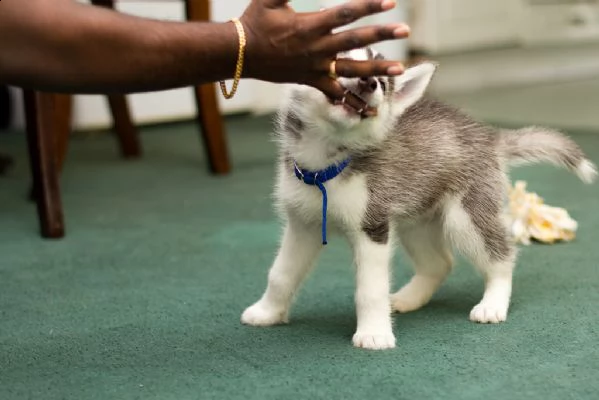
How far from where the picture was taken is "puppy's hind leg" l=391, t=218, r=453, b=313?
5.38 ft

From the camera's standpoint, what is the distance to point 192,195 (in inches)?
108

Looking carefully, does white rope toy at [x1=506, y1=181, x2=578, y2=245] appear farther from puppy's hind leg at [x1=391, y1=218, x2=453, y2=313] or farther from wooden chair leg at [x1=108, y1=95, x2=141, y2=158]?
wooden chair leg at [x1=108, y1=95, x2=141, y2=158]

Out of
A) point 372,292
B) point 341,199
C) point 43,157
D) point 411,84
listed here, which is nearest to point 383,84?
point 411,84

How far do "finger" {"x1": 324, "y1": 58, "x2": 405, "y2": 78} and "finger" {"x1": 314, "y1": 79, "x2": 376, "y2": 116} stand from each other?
0.09ft

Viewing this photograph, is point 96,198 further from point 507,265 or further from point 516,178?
point 507,265

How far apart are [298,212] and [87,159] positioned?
2.14 metres

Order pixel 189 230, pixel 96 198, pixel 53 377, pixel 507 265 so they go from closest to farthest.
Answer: pixel 53 377, pixel 507 265, pixel 189 230, pixel 96 198

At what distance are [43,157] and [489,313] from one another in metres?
1.31

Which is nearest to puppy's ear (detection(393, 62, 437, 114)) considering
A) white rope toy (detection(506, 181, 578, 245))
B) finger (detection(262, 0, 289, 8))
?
finger (detection(262, 0, 289, 8))

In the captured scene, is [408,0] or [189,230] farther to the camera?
[408,0]

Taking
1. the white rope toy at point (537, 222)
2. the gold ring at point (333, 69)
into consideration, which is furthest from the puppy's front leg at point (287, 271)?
the white rope toy at point (537, 222)

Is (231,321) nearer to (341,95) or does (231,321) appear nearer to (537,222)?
(341,95)

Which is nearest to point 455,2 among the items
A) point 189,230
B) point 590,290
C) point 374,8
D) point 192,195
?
point 192,195

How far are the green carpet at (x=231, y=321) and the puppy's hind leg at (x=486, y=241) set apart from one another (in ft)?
0.16
